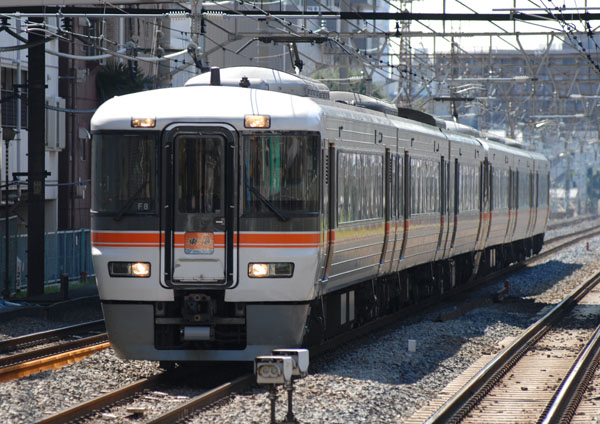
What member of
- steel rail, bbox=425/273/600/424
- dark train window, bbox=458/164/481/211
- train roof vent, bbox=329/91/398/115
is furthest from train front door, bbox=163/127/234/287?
dark train window, bbox=458/164/481/211

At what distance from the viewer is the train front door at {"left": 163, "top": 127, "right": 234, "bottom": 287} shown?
1190cm

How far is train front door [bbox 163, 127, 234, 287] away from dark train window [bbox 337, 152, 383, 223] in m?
1.90

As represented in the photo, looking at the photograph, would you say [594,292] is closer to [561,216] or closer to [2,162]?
[2,162]

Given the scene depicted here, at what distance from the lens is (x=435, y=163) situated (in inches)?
795

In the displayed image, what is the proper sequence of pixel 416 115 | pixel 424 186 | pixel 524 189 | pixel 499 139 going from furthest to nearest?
1. pixel 524 189
2. pixel 499 139
3. pixel 416 115
4. pixel 424 186

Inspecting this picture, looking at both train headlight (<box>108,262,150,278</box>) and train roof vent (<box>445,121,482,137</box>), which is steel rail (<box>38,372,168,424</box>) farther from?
train roof vent (<box>445,121,482,137</box>)

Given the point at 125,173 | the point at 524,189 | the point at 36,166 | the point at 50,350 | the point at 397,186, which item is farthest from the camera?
the point at 524,189

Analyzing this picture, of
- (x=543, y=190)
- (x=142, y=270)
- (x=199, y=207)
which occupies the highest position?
(x=543, y=190)

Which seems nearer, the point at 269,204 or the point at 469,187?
the point at 269,204

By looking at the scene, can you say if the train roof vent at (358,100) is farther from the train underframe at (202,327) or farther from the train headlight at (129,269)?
the train headlight at (129,269)

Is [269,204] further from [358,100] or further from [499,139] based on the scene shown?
[499,139]

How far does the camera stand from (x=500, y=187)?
28672 mm

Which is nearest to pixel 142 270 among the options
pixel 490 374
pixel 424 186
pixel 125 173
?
pixel 125 173

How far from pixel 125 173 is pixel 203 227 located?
37.5 inches
